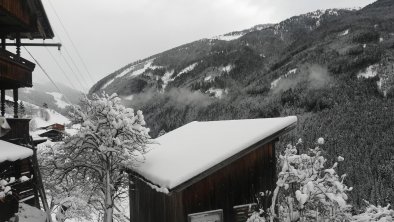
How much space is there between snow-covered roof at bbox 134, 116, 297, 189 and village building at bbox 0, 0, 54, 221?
4267mm

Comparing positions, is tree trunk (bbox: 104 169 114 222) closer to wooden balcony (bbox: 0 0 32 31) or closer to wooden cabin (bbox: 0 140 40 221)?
wooden cabin (bbox: 0 140 40 221)

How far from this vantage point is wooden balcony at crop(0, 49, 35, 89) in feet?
50.8

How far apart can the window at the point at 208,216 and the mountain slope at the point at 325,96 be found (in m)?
56.7

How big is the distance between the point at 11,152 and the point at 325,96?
12572 cm

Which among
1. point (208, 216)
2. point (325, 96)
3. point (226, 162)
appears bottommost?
point (208, 216)

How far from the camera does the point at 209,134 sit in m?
15.1

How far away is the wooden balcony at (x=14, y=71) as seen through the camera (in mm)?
15496

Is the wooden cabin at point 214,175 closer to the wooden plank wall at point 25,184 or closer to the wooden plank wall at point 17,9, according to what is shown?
the wooden plank wall at point 25,184

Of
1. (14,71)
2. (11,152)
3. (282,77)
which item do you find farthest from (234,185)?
(282,77)

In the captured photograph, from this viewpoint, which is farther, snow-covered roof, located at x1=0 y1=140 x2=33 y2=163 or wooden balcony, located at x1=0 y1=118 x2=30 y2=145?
wooden balcony, located at x1=0 y1=118 x2=30 y2=145

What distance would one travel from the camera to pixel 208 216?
464 inches

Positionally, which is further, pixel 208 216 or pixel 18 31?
pixel 18 31

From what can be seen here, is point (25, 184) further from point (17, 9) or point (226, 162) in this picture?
point (226, 162)

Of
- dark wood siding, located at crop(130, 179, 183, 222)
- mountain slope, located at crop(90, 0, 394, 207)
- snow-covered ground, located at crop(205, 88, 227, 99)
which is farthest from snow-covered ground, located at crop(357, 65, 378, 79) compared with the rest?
dark wood siding, located at crop(130, 179, 183, 222)
